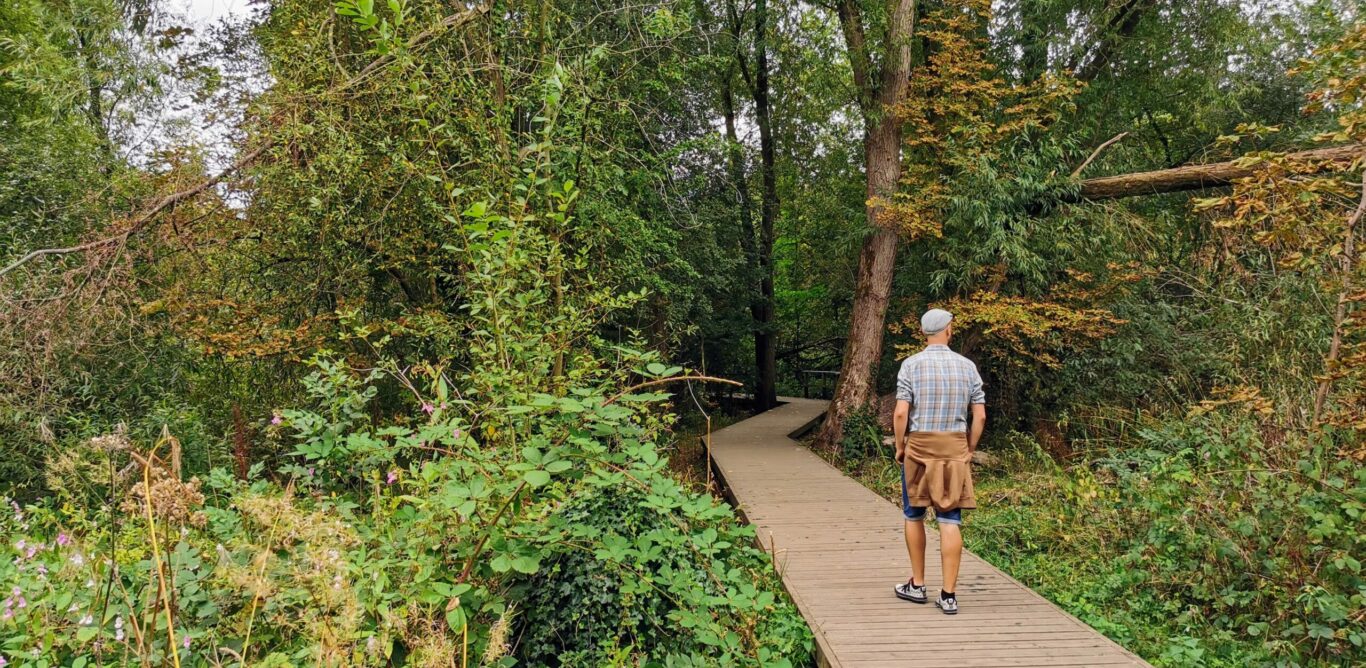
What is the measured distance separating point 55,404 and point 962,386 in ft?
24.3

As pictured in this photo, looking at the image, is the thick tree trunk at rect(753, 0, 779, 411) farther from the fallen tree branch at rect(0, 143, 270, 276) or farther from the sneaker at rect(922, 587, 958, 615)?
the sneaker at rect(922, 587, 958, 615)

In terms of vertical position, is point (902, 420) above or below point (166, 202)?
below

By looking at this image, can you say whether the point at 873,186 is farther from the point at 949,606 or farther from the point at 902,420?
the point at 949,606

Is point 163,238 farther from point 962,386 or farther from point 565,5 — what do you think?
point 962,386

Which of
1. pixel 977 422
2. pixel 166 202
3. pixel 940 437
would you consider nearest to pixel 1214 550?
pixel 977 422

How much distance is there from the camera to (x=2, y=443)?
5.76m

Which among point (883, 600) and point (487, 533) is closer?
point (487, 533)

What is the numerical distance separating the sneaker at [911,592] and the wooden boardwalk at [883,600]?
0.05 meters

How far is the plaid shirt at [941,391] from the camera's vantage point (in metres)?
3.92

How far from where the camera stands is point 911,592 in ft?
13.9

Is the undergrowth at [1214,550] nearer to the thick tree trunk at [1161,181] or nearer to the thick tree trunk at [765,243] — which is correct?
the thick tree trunk at [1161,181]

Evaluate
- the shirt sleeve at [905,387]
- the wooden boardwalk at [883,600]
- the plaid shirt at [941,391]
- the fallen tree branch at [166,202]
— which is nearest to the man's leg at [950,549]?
the wooden boardwalk at [883,600]

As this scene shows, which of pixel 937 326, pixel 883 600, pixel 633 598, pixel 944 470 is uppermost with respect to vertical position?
pixel 937 326

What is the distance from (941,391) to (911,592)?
1336 mm
